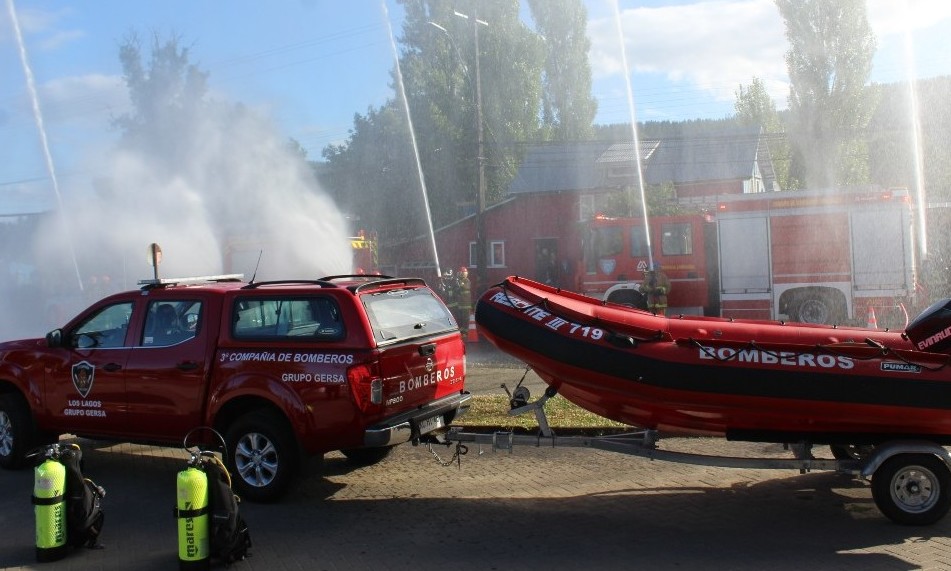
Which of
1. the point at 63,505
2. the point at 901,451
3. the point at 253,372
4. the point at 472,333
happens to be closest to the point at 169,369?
the point at 253,372

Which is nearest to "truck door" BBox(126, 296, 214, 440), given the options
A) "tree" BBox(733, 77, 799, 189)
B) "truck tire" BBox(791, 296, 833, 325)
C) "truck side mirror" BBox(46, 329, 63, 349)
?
"truck side mirror" BBox(46, 329, 63, 349)

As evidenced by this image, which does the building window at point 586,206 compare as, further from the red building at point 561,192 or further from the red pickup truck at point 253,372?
the red pickup truck at point 253,372

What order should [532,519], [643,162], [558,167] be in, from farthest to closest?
[558,167], [643,162], [532,519]

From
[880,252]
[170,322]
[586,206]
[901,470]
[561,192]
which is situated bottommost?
[901,470]

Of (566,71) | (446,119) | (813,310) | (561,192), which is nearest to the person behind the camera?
(813,310)

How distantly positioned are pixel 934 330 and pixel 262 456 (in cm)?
508

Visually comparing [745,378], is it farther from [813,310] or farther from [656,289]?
[813,310]

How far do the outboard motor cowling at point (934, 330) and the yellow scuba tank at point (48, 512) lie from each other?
6.03 meters

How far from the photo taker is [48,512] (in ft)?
17.4

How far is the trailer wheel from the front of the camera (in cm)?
564

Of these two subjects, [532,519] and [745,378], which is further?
[532,519]

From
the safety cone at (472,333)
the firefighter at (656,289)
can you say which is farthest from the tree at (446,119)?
the firefighter at (656,289)

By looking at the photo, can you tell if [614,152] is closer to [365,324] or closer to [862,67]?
[862,67]

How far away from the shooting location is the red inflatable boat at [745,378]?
5.57 metres
